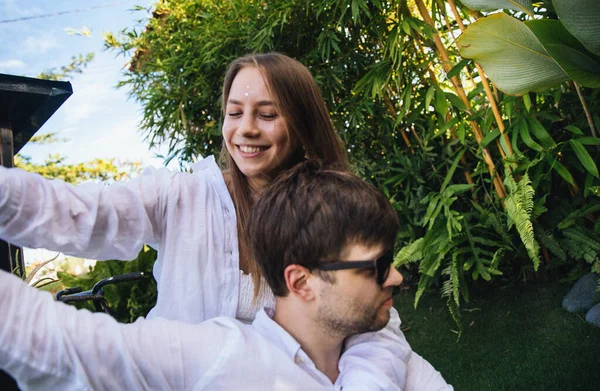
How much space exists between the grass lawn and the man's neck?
2.16 m

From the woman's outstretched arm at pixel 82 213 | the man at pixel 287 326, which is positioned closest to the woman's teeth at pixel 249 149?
the woman's outstretched arm at pixel 82 213

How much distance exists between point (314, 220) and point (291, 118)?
21.5 inches

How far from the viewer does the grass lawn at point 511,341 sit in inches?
120

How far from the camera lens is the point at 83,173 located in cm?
915

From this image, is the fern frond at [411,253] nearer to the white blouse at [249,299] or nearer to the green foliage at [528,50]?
the green foliage at [528,50]

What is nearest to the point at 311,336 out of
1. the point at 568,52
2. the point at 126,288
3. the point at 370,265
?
the point at 370,265

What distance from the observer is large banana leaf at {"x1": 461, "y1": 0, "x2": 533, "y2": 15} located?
261 cm

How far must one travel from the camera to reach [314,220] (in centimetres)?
120

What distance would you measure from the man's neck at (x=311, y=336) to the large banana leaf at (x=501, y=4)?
6.42 feet

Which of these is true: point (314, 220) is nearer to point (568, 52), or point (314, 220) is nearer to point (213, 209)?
point (213, 209)

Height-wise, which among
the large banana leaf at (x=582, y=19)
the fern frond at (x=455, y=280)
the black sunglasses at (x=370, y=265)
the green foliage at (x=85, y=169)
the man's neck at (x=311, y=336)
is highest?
the large banana leaf at (x=582, y=19)

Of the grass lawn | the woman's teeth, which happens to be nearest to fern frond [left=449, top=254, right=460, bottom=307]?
the grass lawn

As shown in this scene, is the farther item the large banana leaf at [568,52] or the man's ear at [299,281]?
the large banana leaf at [568,52]

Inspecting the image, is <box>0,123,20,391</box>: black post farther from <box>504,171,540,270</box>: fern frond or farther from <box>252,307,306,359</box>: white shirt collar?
<box>504,171,540,270</box>: fern frond
